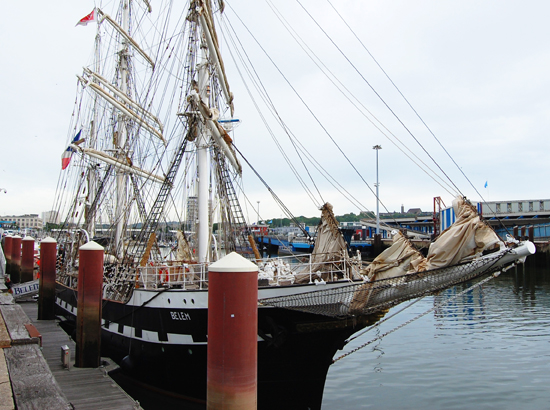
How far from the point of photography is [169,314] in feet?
36.1

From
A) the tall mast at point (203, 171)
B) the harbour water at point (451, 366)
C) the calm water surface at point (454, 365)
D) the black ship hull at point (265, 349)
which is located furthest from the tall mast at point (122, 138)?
the calm water surface at point (454, 365)

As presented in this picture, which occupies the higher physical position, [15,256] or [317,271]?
[317,271]

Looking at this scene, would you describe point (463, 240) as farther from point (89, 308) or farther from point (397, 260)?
point (89, 308)

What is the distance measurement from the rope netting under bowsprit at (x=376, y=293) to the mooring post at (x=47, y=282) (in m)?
9.99

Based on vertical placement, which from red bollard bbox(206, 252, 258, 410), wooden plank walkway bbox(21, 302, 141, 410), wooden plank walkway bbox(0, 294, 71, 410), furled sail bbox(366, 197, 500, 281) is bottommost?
wooden plank walkway bbox(21, 302, 141, 410)

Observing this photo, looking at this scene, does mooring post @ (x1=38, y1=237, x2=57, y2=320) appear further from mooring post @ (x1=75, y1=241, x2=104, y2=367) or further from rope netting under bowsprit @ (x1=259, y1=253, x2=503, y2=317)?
rope netting under bowsprit @ (x1=259, y1=253, x2=503, y2=317)

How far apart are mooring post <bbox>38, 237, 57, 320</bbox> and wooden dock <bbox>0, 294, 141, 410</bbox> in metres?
3.63

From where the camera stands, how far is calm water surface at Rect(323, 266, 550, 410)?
37.8ft

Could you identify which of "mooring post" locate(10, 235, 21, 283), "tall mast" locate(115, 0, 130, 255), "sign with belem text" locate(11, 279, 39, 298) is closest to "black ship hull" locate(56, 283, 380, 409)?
"sign with belem text" locate(11, 279, 39, 298)

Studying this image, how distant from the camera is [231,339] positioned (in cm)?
616

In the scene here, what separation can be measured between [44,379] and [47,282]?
9796mm

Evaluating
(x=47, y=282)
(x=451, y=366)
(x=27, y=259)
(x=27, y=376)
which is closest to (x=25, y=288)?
(x=27, y=259)

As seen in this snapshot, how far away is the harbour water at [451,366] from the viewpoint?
11.4m

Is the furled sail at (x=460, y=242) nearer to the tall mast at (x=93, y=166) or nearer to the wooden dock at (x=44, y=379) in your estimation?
the wooden dock at (x=44, y=379)
